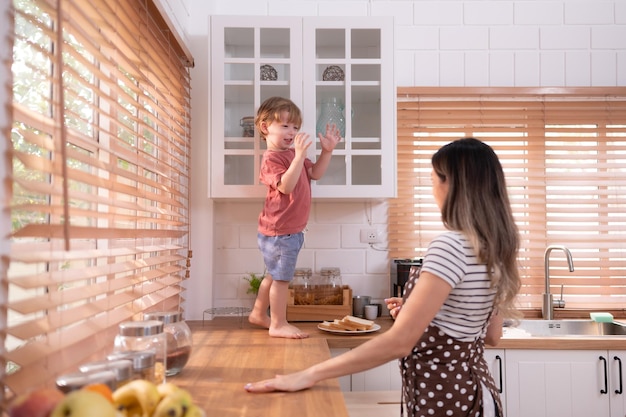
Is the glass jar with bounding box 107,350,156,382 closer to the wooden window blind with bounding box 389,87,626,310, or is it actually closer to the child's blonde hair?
the child's blonde hair

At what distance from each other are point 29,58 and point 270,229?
126cm

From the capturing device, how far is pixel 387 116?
2.70 meters

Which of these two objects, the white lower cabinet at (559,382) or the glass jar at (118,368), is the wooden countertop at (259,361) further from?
the glass jar at (118,368)

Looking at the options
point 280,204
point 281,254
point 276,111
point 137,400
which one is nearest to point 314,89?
point 276,111

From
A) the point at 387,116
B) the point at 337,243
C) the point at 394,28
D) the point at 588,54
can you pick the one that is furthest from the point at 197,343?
the point at 588,54

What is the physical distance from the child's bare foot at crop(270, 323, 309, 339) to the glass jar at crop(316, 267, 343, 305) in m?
0.39

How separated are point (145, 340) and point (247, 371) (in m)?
0.41

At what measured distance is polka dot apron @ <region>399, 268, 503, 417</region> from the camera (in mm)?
1582

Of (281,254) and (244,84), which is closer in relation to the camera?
(281,254)

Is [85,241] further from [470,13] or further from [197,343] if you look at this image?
[470,13]

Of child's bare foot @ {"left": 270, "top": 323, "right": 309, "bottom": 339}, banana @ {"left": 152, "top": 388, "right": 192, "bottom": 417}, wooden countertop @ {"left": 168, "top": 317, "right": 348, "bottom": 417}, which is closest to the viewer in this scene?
banana @ {"left": 152, "top": 388, "right": 192, "bottom": 417}

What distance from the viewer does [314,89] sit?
8.82 feet

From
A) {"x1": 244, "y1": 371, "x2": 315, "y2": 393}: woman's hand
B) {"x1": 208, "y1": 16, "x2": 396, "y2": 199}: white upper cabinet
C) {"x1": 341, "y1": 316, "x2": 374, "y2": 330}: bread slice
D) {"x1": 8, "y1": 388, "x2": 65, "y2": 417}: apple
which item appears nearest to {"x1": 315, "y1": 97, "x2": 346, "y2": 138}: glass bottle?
{"x1": 208, "y1": 16, "x2": 396, "y2": 199}: white upper cabinet

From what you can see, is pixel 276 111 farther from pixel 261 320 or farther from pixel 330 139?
pixel 261 320
